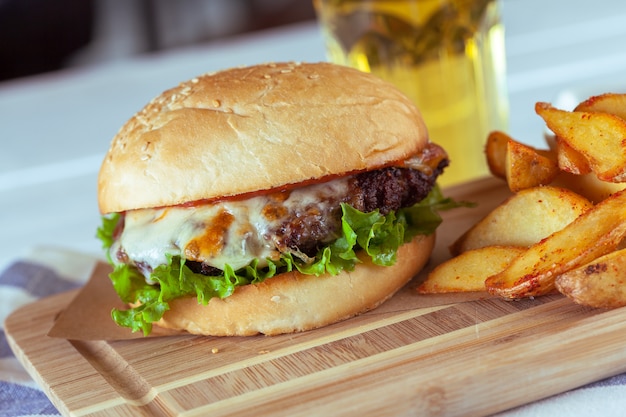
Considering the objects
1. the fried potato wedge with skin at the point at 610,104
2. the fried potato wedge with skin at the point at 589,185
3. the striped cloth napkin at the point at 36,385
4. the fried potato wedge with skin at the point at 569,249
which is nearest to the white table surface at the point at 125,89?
the striped cloth napkin at the point at 36,385

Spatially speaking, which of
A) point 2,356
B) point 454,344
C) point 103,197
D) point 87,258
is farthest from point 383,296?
point 87,258

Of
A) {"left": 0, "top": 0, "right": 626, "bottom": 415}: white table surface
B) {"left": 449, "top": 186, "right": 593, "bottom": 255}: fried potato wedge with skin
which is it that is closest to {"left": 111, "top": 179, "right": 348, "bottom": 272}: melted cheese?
{"left": 449, "top": 186, "right": 593, "bottom": 255}: fried potato wedge with skin

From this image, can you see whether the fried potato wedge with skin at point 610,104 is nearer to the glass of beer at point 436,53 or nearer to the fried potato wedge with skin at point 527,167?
the fried potato wedge with skin at point 527,167

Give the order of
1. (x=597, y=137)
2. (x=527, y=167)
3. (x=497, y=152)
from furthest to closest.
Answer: (x=497, y=152) → (x=527, y=167) → (x=597, y=137)

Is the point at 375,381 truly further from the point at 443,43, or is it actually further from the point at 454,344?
the point at 443,43

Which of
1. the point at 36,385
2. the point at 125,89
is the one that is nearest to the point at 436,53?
the point at 36,385

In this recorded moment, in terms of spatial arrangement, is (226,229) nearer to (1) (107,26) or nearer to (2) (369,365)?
(2) (369,365)
